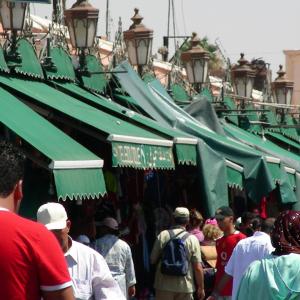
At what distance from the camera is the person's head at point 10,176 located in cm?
470

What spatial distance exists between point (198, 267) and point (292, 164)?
5.61 metres

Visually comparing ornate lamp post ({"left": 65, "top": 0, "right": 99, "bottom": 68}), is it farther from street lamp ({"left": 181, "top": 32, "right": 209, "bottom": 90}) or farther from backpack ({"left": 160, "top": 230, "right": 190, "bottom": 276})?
street lamp ({"left": 181, "top": 32, "right": 209, "bottom": 90})

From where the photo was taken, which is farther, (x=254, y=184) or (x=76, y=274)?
(x=254, y=184)

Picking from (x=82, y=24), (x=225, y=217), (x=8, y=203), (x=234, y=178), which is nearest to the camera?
(x=8, y=203)

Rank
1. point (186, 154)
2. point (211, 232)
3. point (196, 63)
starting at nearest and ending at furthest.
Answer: point (186, 154) < point (211, 232) < point (196, 63)

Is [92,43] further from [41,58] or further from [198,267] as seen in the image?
[198,267]

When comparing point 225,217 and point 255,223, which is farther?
point 255,223

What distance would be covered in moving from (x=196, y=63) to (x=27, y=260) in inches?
641

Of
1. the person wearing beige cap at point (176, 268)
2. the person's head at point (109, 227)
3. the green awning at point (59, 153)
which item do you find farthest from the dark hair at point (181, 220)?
the green awning at point (59, 153)

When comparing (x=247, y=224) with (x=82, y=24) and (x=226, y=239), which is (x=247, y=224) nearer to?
(x=226, y=239)

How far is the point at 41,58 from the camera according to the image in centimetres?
1383

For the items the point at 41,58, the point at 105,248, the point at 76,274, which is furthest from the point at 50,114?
A: the point at 76,274

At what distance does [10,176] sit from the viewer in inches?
185

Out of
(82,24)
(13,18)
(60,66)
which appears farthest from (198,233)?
(13,18)
